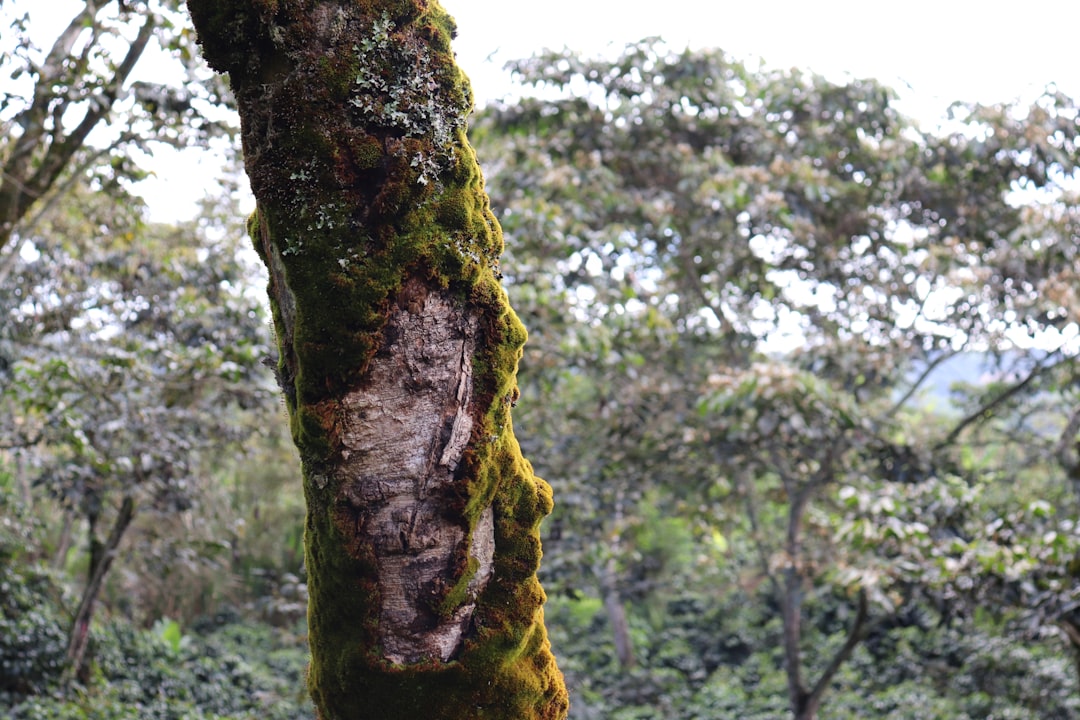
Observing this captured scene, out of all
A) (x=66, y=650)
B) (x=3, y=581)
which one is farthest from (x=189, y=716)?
(x=3, y=581)

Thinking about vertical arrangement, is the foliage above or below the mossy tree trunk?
below

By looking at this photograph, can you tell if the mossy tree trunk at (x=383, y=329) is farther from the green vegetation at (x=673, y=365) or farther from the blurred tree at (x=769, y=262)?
the blurred tree at (x=769, y=262)

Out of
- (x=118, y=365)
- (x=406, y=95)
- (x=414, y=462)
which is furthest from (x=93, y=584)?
(x=406, y=95)

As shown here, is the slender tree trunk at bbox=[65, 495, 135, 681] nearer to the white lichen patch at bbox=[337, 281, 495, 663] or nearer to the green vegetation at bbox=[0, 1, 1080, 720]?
the green vegetation at bbox=[0, 1, 1080, 720]

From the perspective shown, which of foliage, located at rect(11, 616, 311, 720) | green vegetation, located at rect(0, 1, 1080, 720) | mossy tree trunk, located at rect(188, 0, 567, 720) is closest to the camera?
mossy tree trunk, located at rect(188, 0, 567, 720)

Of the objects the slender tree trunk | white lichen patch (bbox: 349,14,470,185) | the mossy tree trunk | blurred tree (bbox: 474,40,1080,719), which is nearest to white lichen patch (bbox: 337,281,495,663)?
the mossy tree trunk

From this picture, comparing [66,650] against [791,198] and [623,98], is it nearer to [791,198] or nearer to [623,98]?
[623,98]

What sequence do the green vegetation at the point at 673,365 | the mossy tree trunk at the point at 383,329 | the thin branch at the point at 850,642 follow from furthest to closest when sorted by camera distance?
the thin branch at the point at 850,642, the green vegetation at the point at 673,365, the mossy tree trunk at the point at 383,329

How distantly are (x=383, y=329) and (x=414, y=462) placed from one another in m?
0.18

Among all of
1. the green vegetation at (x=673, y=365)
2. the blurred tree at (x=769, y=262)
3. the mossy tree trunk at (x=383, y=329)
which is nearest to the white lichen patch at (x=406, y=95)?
the mossy tree trunk at (x=383, y=329)

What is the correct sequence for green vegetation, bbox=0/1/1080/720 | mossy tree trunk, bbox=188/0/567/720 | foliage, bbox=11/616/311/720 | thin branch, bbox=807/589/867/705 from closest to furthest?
1. mossy tree trunk, bbox=188/0/567/720
2. green vegetation, bbox=0/1/1080/720
3. thin branch, bbox=807/589/867/705
4. foliage, bbox=11/616/311/720

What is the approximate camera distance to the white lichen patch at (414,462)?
1169 mm

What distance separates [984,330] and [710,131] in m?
2.39

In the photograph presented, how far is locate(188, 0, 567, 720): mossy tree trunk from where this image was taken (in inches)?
45.4
